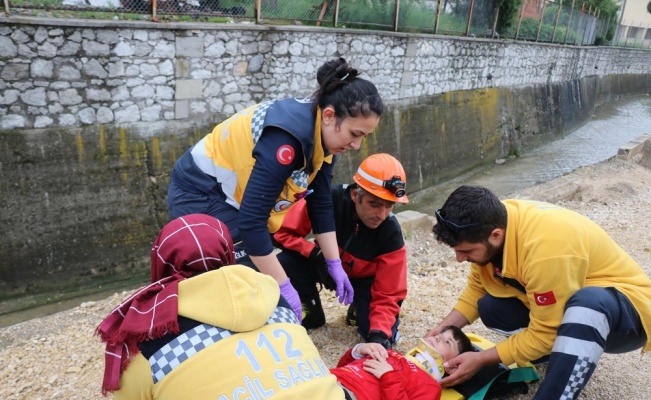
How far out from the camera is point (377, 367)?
245 cm

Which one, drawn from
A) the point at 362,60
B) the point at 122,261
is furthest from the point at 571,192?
the point at 122,261

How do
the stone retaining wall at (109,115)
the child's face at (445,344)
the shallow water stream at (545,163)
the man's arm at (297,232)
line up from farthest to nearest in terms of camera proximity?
the shallow water stream at (545,163) < the stone retaining wall at (109,115) < the man's arm at (297,232) < the child's face at (445,344)

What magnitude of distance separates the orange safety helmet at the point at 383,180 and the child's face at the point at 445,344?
0.76 meters

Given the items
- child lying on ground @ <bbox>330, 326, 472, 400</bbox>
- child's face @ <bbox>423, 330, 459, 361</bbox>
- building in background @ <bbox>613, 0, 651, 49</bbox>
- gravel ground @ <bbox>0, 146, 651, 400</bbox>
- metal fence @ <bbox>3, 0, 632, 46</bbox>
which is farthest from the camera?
building in background @ <bbox>613, 0, 651, 49</bbox>

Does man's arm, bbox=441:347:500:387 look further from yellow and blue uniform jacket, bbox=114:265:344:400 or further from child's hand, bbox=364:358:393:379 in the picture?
yellow and blue uniform jacket, bbox=114:265:344:400

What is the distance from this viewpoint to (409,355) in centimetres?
279

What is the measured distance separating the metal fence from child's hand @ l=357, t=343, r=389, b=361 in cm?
464

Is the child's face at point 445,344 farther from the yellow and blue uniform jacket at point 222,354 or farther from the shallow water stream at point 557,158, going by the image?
the shallow water stream at point 557,158

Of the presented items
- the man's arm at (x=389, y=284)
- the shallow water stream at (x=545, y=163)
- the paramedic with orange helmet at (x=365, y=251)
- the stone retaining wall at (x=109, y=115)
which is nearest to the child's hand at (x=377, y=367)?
the paramedic with orange helmet at (x=365, y=251)

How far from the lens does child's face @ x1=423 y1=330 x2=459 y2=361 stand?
9.09ft

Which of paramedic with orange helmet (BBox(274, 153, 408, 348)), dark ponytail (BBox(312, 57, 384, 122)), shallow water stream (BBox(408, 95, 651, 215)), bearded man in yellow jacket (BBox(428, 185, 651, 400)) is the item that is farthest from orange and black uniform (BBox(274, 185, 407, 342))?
shallow water stream (BBox(408, 95, 651, 215))

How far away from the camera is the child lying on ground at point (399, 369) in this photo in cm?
232

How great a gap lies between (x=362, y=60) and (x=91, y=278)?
532 centimetres

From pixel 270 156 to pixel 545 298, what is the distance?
139 centimetres
